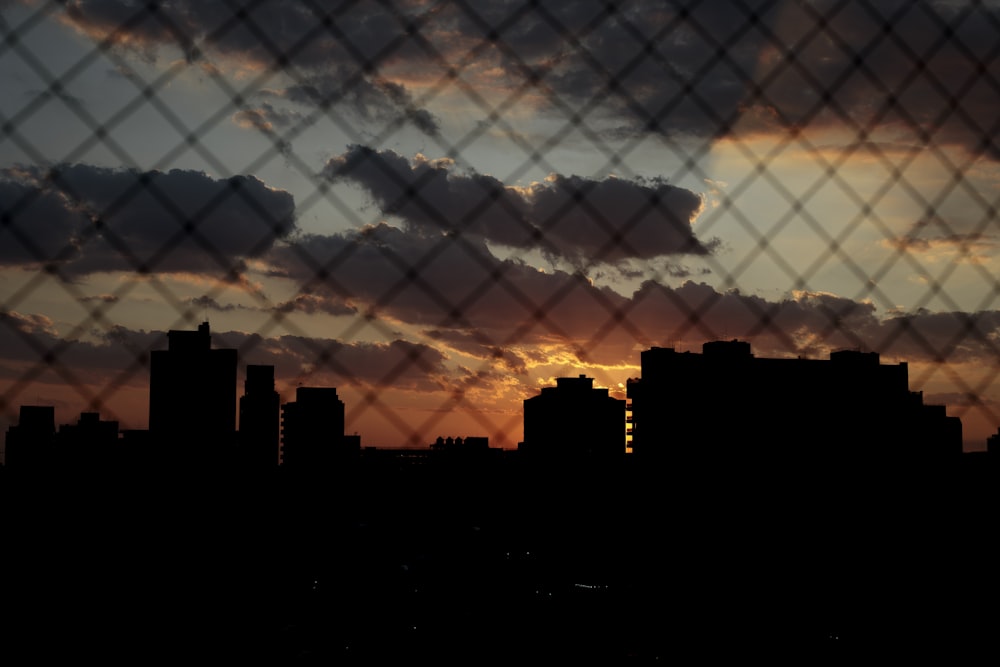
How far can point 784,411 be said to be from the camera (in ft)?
44.5

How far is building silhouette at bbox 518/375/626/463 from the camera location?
5.27 metres

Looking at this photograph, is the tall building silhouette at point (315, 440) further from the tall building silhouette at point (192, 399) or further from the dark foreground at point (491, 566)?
the tall building silhouette at point (192, 399)

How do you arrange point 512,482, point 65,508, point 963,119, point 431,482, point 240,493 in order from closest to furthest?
point 65,508 < point 240,493 < point 431,482 < point 512,482 < point 963,119

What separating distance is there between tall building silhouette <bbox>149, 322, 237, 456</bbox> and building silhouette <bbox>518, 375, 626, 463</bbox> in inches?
57.2

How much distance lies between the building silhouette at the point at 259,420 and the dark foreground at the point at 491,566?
10.6 inches

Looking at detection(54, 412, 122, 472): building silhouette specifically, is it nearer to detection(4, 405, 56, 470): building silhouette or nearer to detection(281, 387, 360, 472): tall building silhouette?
detection(4, 405, 56, 470): building silhouette

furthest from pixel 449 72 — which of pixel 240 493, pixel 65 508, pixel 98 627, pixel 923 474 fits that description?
pixel 923 474

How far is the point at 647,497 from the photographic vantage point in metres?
4.39

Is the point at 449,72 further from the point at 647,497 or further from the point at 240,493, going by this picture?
the point at 647,497

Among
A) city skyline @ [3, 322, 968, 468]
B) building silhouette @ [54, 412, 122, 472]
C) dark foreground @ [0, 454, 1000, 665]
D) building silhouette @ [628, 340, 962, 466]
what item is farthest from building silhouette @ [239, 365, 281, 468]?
building silhouette @ [628, 340, 962, 466]

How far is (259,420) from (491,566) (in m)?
1.04

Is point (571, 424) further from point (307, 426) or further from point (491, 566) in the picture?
point (307, 426)

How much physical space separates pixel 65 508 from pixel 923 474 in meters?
3.68

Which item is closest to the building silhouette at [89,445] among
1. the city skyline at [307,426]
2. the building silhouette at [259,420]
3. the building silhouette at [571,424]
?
the city skyline at [307,426]
